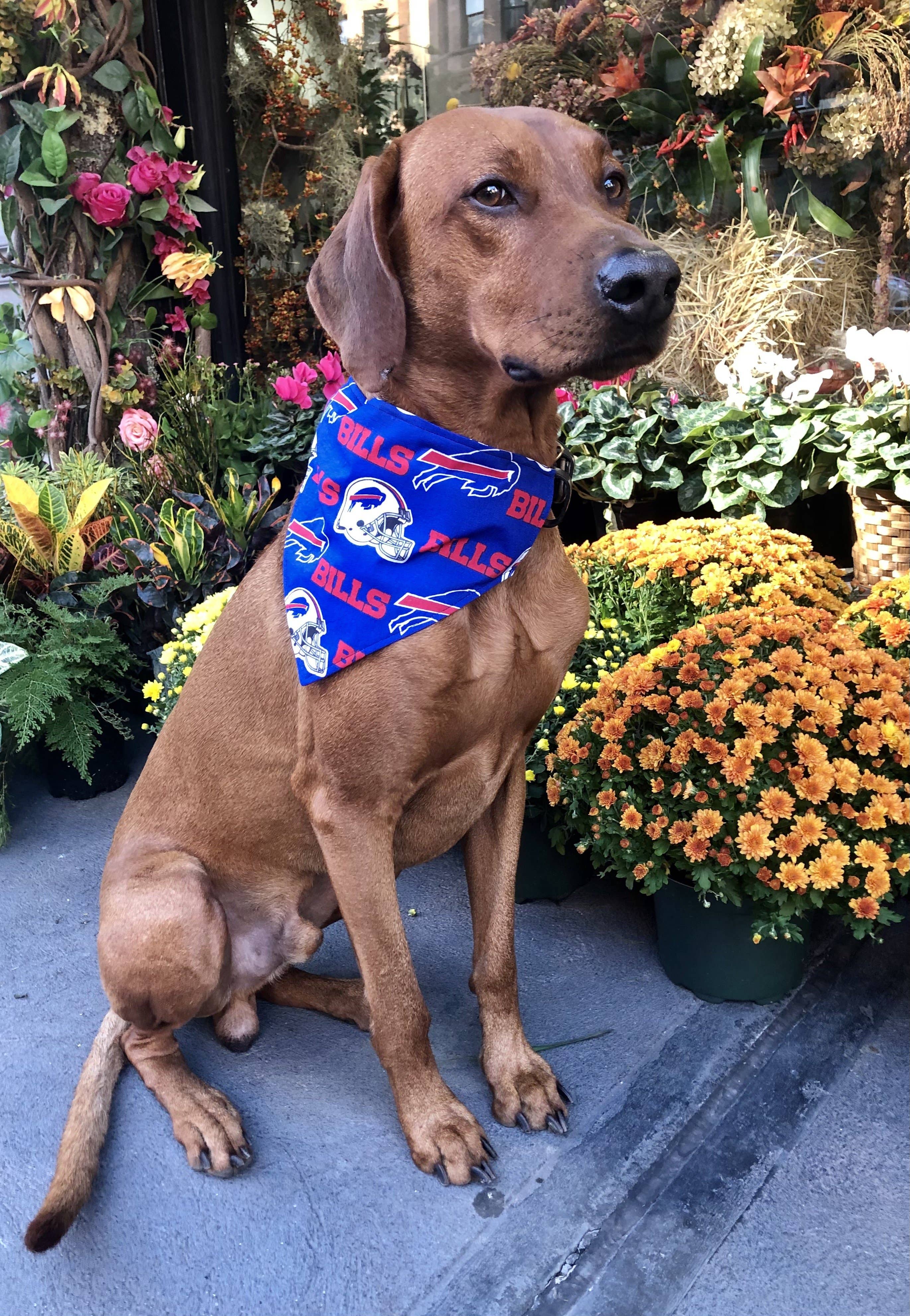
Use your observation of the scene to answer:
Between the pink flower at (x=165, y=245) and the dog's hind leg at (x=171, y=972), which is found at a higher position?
the pink flower at (x=165, y=245)

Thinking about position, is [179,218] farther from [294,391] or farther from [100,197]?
[294,391]

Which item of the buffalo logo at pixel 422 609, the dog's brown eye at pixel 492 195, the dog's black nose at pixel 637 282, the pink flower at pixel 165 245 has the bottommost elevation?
the buffalo logo at pixel 422 609

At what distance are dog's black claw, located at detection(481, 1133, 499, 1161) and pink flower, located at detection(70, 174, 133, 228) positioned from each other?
4.08 metres

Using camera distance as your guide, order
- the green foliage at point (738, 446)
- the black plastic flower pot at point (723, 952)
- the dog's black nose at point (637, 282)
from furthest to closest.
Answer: the green foliage at point (738, 446), the black plastic flower pot at point (723, 952), the dog's black nose at point (637, 282)

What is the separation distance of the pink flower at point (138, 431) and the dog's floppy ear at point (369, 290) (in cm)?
285

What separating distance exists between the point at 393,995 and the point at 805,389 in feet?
9.70

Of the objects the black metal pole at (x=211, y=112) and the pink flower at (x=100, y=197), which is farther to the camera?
the black metal pole at (x=211, y=112)

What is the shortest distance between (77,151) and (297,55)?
1.56 m

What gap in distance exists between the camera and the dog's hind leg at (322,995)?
2328 mm

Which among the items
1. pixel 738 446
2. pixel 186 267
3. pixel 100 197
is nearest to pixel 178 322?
pixel 186 267

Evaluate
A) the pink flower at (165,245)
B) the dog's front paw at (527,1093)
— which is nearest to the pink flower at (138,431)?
the pink flower at (165,245)

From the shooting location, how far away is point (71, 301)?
4.29 metres

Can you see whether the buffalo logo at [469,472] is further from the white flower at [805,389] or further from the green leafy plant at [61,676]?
the white flower at [805,389]

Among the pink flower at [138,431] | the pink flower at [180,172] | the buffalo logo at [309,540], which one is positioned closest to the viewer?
the buffalo logo at [309,540]
